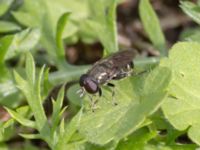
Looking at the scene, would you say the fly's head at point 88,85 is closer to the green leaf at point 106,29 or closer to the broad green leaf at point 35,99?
the broad green leaf at point 35,99

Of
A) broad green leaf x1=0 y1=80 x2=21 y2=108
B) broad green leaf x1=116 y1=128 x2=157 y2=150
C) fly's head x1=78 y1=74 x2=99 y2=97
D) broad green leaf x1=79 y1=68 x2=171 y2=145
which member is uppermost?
broad green leaf x1=79 y1=68 x2=171 y2=145

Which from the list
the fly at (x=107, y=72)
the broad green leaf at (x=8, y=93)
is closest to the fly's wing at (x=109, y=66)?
the fly at (x=107, y=72)

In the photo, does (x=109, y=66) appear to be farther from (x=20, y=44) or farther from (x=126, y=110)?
(x=126, y=110)

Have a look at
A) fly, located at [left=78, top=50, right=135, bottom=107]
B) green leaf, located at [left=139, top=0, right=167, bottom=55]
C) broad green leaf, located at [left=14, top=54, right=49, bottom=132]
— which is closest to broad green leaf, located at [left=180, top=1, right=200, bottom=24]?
green leaf, located at [left=139, top=0, right=167, bottom=55]

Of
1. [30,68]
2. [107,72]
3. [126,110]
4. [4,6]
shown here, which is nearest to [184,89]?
[126,110]

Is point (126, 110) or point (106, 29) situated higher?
point (126, 110)

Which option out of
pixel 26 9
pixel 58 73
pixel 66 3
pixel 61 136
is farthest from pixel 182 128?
pixel 66 3

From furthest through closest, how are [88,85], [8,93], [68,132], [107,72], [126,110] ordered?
[8,93] < [107,72] < [88,85] < [68,132] < [126,110]

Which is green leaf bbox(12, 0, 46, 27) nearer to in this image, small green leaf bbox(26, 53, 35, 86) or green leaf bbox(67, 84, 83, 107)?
green leaf bbox(67, 84, 83, 107)
